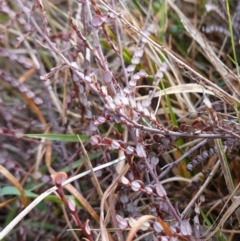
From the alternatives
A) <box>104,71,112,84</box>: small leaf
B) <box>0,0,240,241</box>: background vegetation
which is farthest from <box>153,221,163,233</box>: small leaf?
<box>104,71,112,84</box>: small leaf

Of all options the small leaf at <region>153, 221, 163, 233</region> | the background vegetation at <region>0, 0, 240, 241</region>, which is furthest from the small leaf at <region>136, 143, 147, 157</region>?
the small leaf at <region>153, 221, 163, 233</region>

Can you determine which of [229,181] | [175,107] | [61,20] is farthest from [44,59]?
[229,181]

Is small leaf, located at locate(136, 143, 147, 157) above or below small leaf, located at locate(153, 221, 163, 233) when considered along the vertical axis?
above

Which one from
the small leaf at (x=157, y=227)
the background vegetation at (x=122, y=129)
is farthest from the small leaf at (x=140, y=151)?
the small leaf at (x=157, y=227)

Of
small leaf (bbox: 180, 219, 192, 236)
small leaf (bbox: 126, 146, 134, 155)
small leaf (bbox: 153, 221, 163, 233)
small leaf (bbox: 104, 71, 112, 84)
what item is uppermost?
small leaf (bbox: 104, 71, 112, 84)

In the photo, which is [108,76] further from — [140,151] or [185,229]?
[185,229]

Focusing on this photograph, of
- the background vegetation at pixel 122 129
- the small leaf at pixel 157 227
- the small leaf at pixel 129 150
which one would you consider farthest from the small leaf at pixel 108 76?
the small leaf at pixel 157 227

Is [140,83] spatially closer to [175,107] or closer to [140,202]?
[175,107]

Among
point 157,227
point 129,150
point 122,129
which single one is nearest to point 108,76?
point 129,150

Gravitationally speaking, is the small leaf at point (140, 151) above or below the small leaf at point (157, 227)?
above

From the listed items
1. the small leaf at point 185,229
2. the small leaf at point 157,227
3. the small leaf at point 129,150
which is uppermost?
the small leaf at point 129,150

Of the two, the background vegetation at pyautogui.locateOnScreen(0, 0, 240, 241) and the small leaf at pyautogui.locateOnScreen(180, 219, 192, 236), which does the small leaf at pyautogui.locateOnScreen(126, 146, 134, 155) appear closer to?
the background vegetation at pyautogui.locateOnScreen(0, 0, 240, 241)

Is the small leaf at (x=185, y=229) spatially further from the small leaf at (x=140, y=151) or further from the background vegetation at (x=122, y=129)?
the small leaf at (x=140, y=151)
